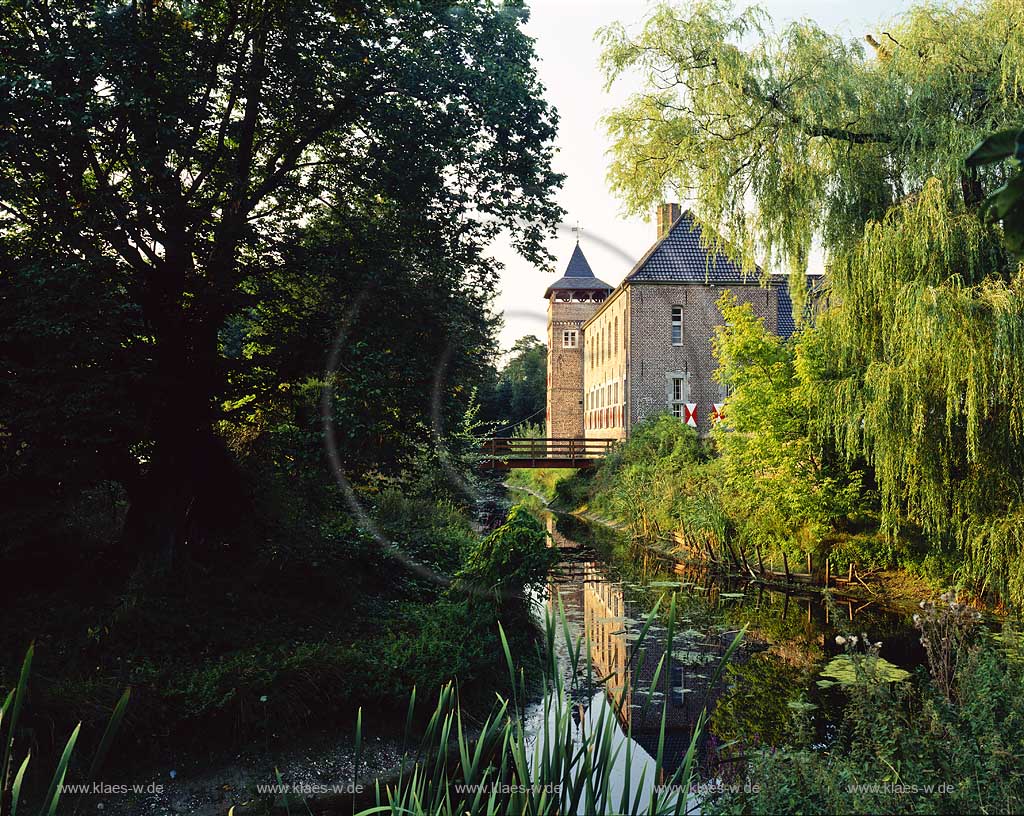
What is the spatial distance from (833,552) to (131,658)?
10.9 meters

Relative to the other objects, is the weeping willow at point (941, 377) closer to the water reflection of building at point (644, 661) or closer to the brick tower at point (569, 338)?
the water reflection of building at point (644, 661)

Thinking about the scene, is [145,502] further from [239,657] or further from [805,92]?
[805,92]

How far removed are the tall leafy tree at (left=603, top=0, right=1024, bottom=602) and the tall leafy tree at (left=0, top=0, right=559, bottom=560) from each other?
108 inches

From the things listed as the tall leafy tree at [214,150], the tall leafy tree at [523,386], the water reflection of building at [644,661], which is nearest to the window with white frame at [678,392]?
the water reflection of building at [644,661]

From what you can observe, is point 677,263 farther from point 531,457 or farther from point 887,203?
point 887,203

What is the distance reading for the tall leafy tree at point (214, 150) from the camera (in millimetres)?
7828

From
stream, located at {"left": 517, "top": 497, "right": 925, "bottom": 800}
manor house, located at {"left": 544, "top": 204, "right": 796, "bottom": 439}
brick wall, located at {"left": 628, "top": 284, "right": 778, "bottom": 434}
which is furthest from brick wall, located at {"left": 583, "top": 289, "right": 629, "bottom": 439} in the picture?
stream, located at {"left": 517, "top": 497, "right": 925, "bottom": 800}

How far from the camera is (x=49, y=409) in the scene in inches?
281

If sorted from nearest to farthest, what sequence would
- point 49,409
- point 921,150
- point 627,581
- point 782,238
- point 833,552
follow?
point 49,409
point 921,150
point 782,238
point 833,552
point 627,581

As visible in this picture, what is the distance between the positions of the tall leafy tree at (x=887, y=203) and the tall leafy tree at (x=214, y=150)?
108 inches

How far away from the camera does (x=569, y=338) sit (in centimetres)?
4844

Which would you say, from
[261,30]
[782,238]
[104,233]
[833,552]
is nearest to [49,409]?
[104,233]

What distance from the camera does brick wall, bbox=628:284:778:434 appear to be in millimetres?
30016

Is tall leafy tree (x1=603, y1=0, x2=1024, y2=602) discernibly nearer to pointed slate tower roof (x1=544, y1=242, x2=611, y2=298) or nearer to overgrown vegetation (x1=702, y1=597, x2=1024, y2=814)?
overgrown vegetation (x1=702, y1=597, x2=1024, y2=814)
